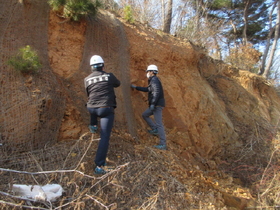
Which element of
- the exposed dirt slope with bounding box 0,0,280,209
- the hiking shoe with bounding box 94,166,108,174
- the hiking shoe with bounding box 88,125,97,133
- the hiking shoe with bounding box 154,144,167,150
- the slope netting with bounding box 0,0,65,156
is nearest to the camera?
the hiking shoe with bounding box 94,166,108,174

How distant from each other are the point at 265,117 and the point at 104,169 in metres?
8.44

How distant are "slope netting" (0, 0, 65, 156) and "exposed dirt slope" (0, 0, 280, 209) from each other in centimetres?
2

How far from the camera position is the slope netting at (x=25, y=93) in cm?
386

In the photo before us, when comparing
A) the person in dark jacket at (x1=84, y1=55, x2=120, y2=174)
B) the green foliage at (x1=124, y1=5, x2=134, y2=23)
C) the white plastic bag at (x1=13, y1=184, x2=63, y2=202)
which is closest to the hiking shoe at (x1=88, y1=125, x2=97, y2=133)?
the person in dark jacket at (x1=84, y1=55, x2=120, y2=174)

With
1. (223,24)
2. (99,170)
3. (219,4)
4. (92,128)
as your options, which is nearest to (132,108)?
(92,128)

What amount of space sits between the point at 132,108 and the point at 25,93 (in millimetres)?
2440

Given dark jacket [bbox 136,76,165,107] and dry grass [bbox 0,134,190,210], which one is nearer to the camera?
dry grass [bbox 0,134,190,210]

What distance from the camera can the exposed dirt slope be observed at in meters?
4.05

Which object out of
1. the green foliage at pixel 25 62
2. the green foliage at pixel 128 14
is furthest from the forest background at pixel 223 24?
the green foliage at pixel 25 62

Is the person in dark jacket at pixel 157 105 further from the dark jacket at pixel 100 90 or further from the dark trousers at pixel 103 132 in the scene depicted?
the dark trousers at pixel 103 132

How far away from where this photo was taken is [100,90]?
392cm

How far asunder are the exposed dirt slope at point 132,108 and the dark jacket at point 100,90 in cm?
77

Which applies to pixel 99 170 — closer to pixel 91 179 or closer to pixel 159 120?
pixel 91 179

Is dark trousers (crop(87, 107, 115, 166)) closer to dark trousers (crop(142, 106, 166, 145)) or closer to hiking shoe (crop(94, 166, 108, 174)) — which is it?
hiking shoe (crop(94, 166, 108, 174))
